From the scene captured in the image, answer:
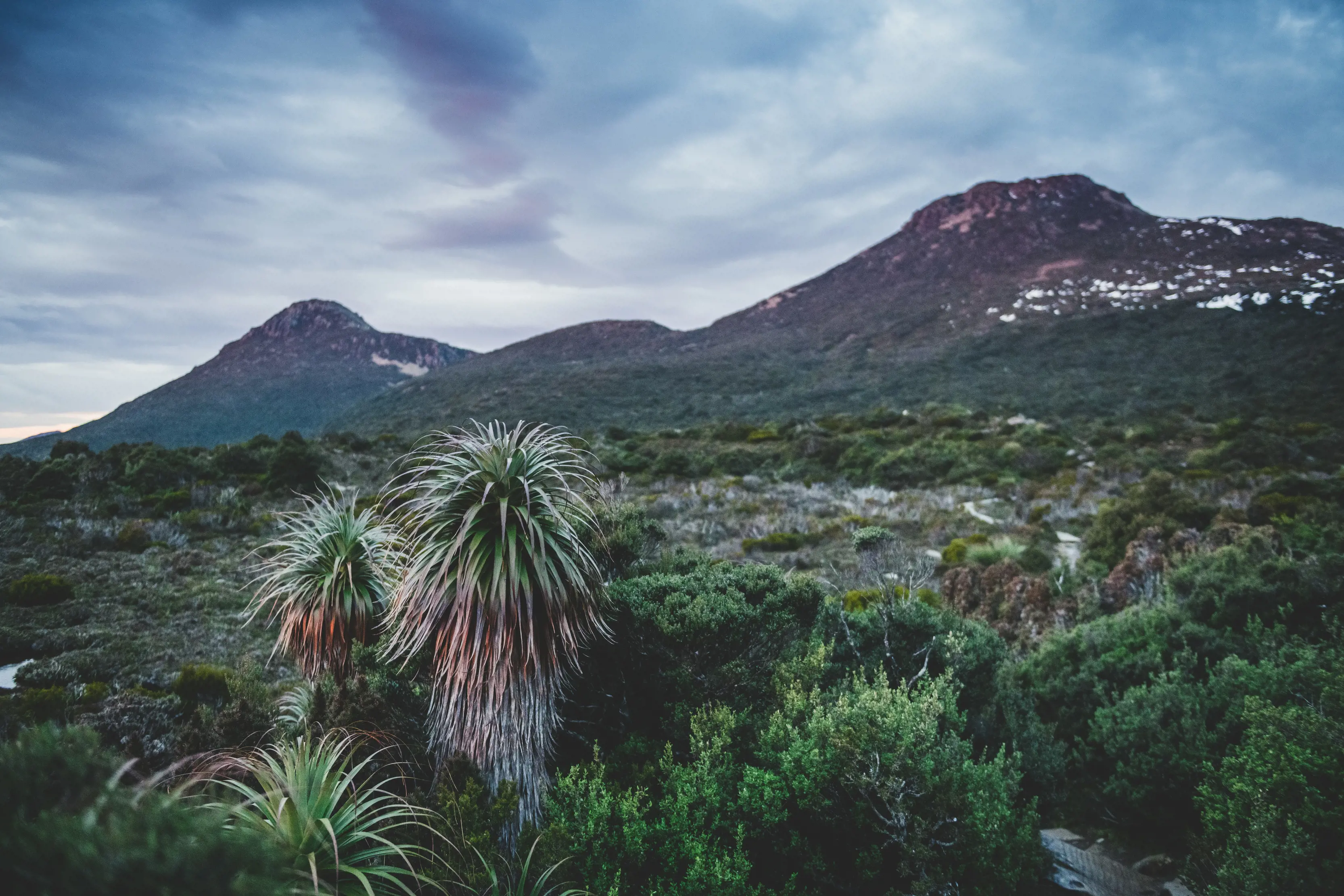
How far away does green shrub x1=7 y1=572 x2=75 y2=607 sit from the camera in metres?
8.66

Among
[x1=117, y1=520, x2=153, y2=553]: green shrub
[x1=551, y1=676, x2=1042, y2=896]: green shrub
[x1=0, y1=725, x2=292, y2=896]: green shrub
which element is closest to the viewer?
[x1=0, y1=725, x2=292, y2=896]: green shrub

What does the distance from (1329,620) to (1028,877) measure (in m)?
4.17

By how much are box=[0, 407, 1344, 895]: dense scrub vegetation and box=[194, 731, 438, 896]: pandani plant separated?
178 mm

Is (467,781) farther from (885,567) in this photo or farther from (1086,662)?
(1086,662)

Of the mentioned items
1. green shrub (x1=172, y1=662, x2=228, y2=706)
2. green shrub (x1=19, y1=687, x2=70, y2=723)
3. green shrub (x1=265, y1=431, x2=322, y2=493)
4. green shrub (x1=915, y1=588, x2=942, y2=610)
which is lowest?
green shrub (x1=915, y1=588, x2=942, y2=610)

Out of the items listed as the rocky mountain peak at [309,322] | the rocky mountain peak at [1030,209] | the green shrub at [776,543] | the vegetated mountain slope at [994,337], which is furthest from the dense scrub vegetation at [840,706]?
the rocky mountain peak at [309,322]

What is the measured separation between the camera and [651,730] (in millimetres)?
4973

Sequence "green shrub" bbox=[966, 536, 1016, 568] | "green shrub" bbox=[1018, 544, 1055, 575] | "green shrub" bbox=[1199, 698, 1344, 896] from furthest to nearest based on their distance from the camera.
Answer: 1. "green shrub" bbox=[966, 536, 1016, 568]
2. "green shrub" bbox=[1018, 544, 1055, 575]
3. "green shrub" bbox=[1199, 698, 1344, 896]

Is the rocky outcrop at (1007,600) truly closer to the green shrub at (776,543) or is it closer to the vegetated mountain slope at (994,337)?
the green shrub at (776,543)

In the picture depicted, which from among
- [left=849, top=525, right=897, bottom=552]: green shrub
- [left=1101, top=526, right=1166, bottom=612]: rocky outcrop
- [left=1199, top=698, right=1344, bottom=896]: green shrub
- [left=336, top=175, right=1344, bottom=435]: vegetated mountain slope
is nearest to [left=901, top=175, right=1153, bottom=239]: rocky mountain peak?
[left=336, top=175, right=1344, bottom=435]: vegetated mountain slope

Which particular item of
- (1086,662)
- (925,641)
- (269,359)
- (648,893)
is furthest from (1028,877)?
(269,359)

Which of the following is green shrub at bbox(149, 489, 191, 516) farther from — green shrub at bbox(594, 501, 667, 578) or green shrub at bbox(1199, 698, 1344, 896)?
green shrub at bbox(1199, 698, 1344, 896)

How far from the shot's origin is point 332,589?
5.40 metres

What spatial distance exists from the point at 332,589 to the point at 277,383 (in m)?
99.5
